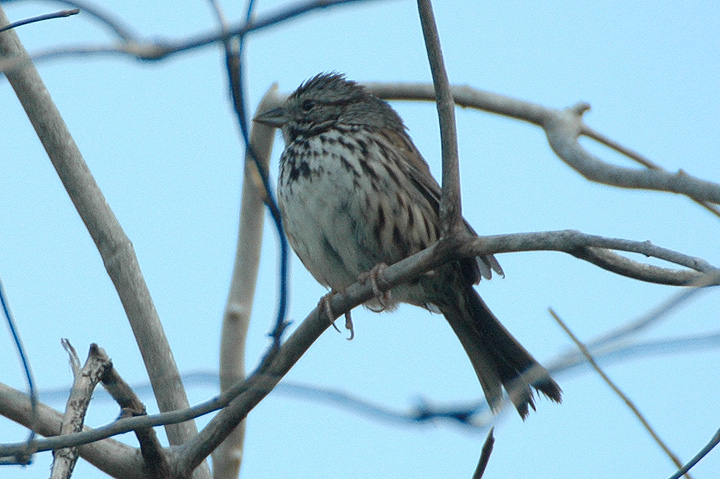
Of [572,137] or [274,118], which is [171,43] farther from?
[274,118]

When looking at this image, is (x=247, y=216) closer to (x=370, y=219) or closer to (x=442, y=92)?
(x=370, y=219)

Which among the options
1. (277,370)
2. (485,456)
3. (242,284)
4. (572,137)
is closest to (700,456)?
(485,456)

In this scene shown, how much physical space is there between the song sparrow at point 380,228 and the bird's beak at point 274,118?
446mm

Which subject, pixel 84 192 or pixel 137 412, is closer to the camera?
pixel 137 412

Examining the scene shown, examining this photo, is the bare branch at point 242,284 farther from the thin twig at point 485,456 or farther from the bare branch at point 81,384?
the thin twig at point 485,456

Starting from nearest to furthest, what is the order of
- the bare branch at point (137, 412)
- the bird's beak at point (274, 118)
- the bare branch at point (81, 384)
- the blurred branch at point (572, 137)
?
the blurred branch at point (572, 137), the bare branch at point (81, 384), the bare branch at point (137, 412), the bird's beak at point (274, 118)

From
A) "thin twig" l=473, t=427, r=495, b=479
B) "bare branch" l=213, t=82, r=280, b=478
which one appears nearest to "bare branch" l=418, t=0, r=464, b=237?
"thin twig" l=473, t=427, r=495, b=479

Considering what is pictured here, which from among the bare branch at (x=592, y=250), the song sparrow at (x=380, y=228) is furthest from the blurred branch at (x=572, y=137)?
the song sparrow at (x=380, y=228)

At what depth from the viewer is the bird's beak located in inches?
202

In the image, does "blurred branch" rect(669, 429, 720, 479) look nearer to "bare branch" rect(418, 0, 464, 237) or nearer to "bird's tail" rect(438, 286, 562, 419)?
"bare branch" rect(418, 0, 464, 237)

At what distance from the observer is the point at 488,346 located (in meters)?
4.42

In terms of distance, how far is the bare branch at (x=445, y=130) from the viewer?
8.90 feet

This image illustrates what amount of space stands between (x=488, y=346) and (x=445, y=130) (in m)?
1.80

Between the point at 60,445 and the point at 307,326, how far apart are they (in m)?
1.02
